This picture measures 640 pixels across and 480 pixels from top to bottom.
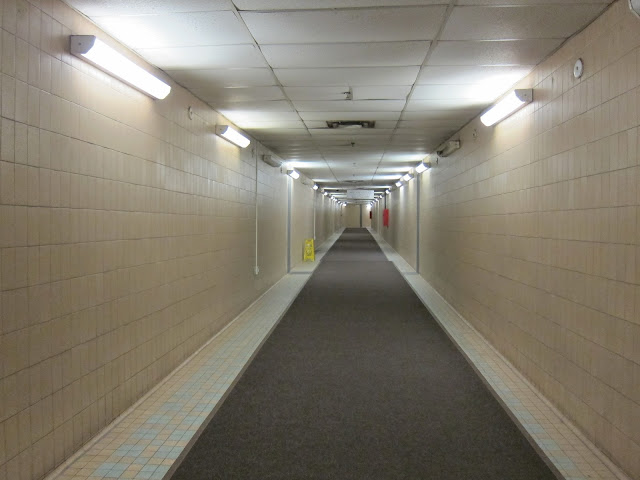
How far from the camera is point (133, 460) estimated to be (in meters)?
2.78

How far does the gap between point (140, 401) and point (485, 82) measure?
3.93 metres

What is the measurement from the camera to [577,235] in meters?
3.16

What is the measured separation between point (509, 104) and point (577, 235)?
60.5 inches

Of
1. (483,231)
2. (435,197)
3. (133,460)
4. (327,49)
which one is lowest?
(133,460)

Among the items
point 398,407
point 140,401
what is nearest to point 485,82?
point 398,407

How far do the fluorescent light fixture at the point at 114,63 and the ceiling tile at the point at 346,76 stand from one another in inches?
40.8

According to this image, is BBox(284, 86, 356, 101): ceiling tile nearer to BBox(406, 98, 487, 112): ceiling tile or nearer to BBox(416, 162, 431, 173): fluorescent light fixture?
BBox(406, 98, 487, 112): ceiling tile

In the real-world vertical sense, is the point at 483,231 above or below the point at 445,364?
above

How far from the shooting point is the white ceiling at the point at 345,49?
9.24 ft

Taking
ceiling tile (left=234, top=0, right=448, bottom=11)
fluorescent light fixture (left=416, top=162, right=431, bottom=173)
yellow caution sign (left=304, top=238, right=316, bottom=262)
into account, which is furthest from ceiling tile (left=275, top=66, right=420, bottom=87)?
yellow caution sign (left=304, top=238, right=316, bottom=262)

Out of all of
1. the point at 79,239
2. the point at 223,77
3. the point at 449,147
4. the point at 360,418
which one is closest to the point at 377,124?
the point at 449,147

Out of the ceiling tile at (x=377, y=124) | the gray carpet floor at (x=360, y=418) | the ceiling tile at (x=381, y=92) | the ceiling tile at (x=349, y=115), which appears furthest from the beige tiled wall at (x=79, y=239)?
the ceiling tile at (x=377, y=124)

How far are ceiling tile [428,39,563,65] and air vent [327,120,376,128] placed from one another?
7.96 feet

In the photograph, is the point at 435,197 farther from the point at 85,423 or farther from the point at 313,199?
the point at 313,199
